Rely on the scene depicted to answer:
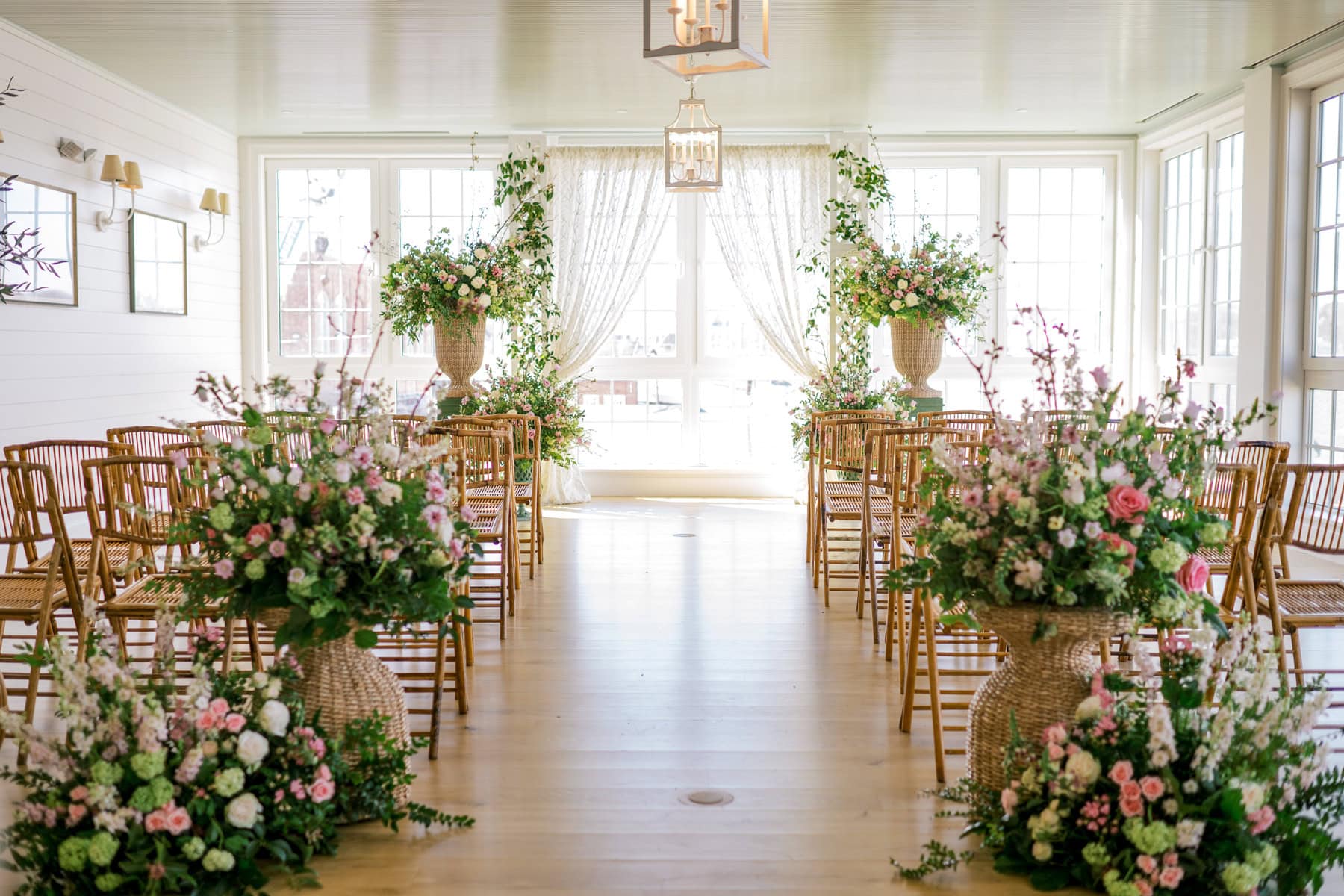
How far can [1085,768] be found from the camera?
2602 mm

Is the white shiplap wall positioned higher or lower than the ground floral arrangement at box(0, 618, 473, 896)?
higher

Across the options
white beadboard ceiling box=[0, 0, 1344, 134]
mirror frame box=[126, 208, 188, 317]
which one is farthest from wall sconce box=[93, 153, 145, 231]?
white beadboard ceiling box=[0, 0, 1344, 134]

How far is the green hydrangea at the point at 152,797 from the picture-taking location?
2.54m

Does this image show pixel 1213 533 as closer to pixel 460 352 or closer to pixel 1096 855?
pixel 1096 855

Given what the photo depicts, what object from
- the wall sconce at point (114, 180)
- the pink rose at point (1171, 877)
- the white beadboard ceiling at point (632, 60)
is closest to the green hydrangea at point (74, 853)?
the pink rose at point (1171, 877)

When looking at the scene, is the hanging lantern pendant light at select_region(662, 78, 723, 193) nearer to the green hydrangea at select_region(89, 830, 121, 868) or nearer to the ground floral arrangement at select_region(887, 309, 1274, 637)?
the ground floral arrangement at select_region(887, 309, 1274, 637)

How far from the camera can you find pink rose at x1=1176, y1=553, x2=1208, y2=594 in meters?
2.81

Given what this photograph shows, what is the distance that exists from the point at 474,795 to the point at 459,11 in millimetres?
4264

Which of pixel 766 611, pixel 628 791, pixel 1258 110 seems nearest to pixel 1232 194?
pixel 1258 110

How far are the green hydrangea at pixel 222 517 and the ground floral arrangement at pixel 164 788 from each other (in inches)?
11.3

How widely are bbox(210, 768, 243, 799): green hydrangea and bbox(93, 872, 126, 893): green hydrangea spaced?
247mm

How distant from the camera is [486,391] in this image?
8.38m

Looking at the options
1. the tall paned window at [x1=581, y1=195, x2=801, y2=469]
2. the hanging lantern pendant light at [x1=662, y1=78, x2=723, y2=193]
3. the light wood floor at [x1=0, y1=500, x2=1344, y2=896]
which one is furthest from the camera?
the tall paned window at [x1=581, y1=195, x2=801, y2=469]

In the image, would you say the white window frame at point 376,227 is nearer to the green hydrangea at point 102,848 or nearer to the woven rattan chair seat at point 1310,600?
the woven rattan chair seat at point 1310,600
